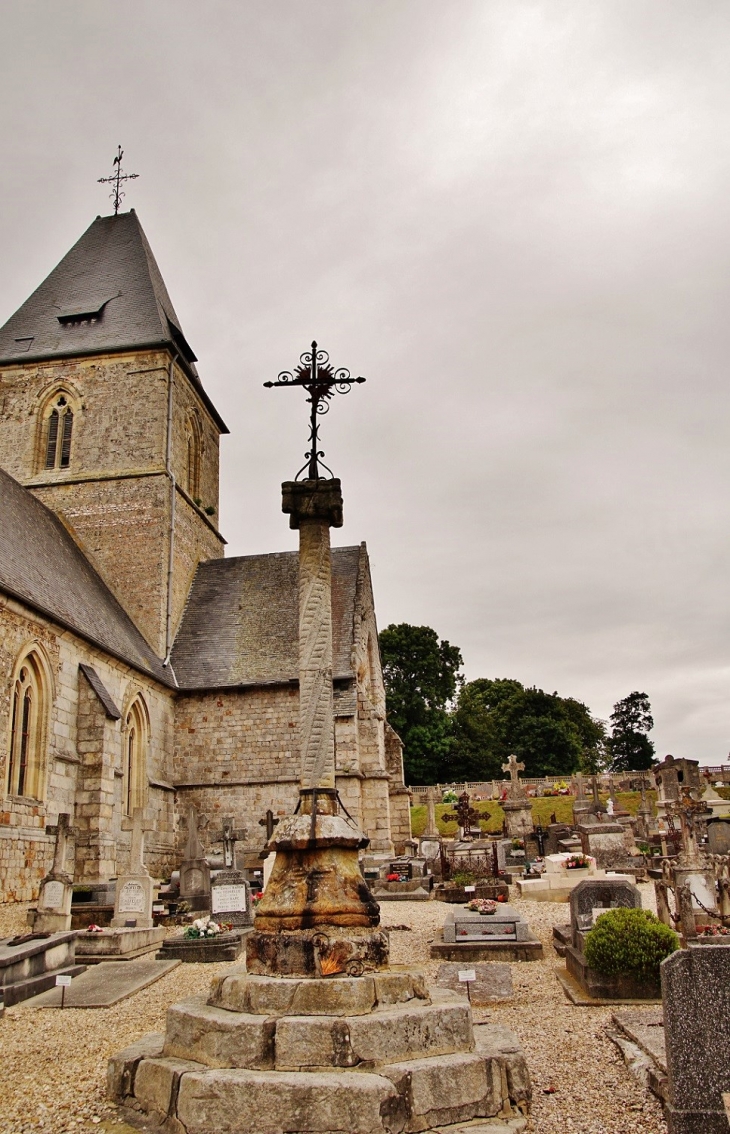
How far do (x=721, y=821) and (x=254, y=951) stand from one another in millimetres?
16338

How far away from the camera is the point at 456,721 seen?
1988 inches

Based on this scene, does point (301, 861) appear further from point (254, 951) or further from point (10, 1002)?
point (10, 1002)

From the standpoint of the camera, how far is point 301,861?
5387mm

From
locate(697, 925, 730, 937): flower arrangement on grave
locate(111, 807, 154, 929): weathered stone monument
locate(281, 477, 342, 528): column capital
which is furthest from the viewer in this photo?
locate(111, 807, 154, 929): weathered stone monument

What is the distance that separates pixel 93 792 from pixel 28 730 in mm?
1955

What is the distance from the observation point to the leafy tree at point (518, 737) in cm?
4756

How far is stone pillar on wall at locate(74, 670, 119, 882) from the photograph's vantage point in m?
15.7

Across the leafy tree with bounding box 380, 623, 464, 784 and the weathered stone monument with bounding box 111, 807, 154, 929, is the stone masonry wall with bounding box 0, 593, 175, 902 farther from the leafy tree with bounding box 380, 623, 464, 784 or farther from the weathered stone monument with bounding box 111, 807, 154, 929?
the leafy tree with bounding box 380, 623, 464, 784

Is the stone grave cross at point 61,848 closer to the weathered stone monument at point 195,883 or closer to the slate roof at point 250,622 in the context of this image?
the weathered stone monument at point 195,883

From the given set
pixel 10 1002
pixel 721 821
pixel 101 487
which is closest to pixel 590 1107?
pixel 10 1002

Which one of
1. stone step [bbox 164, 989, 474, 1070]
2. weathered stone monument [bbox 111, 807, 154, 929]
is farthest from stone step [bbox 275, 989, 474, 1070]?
weathered stone monument [bbox 111, 807, 154, 929]

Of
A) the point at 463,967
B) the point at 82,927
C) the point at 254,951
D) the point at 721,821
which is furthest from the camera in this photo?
the point at 721,821

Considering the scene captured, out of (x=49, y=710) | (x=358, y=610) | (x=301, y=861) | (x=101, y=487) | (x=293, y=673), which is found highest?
(x=101, y=487)

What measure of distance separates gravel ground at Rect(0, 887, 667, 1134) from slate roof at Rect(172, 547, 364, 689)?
1254cm
